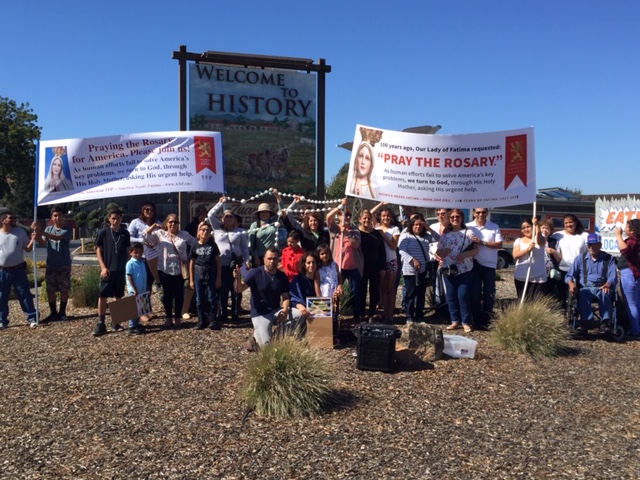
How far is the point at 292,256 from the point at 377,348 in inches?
77.9

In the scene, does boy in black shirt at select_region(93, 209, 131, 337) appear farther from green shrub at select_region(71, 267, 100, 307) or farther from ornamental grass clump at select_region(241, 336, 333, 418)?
ornamental grass clump at select_region(241, 336, 333, 418)

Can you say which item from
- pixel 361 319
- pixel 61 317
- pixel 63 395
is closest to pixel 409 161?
pixel 361 319

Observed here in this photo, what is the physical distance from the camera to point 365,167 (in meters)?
8.30

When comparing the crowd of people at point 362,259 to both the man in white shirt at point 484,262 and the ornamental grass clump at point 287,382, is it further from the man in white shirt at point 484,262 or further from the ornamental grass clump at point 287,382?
the ornamental grass clump at point 287,382

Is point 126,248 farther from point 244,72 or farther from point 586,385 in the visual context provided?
point 586,385

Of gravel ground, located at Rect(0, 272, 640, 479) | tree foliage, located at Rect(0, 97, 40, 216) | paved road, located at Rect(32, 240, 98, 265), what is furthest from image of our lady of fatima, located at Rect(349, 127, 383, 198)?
tree foliage, located at Rect(0, 97, 40, 216)

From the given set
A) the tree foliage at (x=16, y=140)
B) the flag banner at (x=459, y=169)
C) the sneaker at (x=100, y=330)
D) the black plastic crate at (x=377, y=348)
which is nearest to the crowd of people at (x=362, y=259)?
the sneaker at (x=100, y=330)

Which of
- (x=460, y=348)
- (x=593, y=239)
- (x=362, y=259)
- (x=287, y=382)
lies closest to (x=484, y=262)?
(x=593, y=239)

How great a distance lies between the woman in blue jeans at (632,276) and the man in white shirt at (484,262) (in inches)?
69.3

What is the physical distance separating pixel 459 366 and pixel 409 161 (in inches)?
119

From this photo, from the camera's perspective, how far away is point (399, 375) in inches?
240

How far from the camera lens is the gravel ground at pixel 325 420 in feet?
13.3

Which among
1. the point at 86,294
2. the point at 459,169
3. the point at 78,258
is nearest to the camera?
the point at 459,169

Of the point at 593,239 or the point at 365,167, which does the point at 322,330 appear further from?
the point at 593,239
